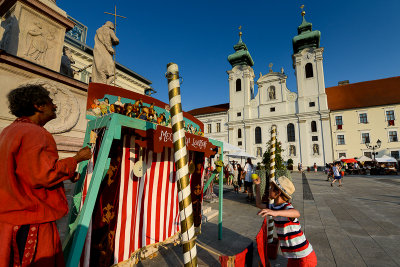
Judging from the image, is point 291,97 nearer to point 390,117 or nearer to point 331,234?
point 390,117

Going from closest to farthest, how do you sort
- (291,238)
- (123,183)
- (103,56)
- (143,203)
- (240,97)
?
(291,238)
(123,183)
(143,203)
(103,56)
(240,97)

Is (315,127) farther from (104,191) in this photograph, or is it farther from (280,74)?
(104,191)

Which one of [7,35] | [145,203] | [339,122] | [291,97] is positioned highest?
[291,97]

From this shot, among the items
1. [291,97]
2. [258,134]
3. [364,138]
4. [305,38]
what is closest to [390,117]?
[364,138]

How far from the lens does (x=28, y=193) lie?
130 cm

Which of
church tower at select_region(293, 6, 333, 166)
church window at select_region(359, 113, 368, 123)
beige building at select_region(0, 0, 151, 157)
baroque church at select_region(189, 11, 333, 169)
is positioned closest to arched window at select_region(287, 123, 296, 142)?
baroque church at select_region(189, 11, 333, 169)

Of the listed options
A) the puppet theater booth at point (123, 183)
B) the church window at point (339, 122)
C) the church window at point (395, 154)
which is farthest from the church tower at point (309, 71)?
the puppet theater booth at point (123, 183)

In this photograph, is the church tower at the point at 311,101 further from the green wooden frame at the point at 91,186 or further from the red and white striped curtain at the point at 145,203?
the green wooden frame at the point at 91,186

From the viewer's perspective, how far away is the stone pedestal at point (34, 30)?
171 inches

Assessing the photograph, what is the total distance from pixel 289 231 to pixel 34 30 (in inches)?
271

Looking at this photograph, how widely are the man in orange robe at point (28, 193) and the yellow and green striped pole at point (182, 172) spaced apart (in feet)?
2.77

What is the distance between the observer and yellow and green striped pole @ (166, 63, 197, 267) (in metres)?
1.53

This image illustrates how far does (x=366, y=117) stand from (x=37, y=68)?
4019cm

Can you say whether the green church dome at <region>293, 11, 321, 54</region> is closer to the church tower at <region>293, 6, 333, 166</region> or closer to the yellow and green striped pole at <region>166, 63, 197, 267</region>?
the church tower at <region>293, 6, 333, 166</region>
